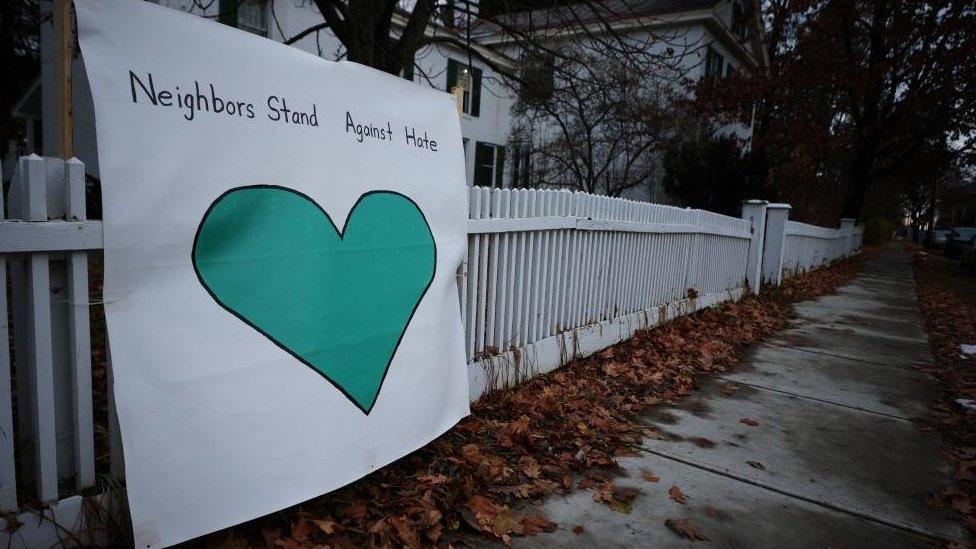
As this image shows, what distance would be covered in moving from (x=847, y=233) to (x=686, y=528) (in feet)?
75.0

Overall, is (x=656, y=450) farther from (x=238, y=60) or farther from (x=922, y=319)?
(x=922, y=319)

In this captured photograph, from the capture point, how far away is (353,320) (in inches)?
99.7

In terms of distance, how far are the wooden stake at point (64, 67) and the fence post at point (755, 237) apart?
9.15m

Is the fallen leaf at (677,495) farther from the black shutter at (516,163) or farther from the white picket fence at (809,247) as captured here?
the black shutter at (516,163)

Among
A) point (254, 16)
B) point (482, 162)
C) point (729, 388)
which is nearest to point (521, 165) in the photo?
point (482, 162)

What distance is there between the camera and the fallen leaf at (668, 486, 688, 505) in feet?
9.23

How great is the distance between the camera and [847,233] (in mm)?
21266

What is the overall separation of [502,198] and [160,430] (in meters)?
2.46

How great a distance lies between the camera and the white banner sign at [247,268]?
1.88m

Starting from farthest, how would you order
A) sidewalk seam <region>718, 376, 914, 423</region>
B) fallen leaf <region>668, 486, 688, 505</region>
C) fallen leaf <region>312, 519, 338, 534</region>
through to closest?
sidewalk seam <region>718, 376, 914, 423</region> → fallen leaf <region>668, 486, 688, 505</region> → fallen leaf <region>312, 519, 338, 534</region>

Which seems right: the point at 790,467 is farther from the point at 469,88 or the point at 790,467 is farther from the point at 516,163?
the point at 469,88

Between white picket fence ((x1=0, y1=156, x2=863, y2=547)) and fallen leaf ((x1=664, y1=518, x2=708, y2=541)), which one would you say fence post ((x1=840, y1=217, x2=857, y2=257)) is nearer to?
white picket fence ((x1=0, y1=156, x2=863, y2=547))

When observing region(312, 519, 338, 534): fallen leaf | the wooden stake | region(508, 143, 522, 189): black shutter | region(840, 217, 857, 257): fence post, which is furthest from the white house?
region(312, 519, 338, 534): fallen leaf

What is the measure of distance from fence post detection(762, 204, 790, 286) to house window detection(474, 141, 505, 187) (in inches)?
417
